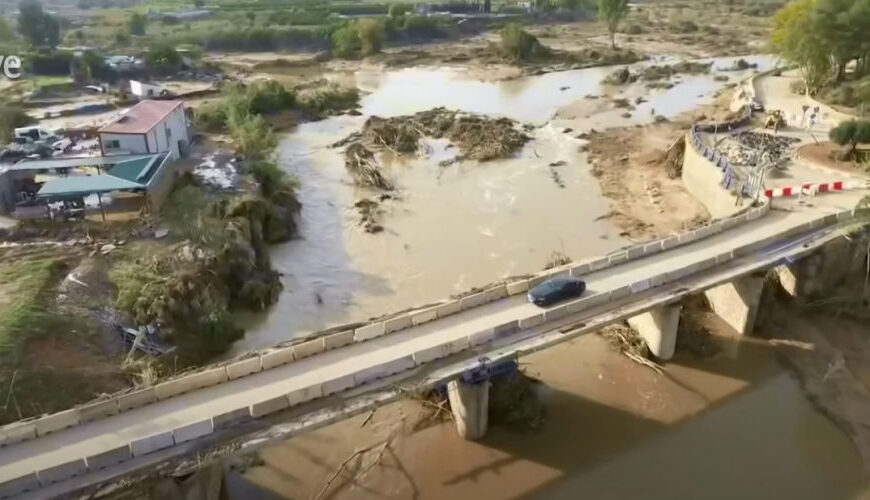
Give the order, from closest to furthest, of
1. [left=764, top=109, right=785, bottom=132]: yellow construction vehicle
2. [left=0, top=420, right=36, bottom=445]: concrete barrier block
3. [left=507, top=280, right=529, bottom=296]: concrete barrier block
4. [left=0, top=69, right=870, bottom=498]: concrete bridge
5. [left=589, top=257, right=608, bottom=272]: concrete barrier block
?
[left=0, top=69, right=870, bottom=498]: concrete bridge, [left=0, top=420, right=36, bottom=445]: concrete barrier block, [left=507, top=280, right=529, bottom=296]: concrete barrier block, [left=589, top=257, right=608, bottom=272]: concrete barrier block, [left=764, top=109, right=785, bottom=132]: yellow construction vehicle

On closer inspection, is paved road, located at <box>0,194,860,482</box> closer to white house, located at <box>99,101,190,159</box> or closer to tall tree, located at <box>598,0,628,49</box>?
white house, located at <box>99,101,190,159</box>

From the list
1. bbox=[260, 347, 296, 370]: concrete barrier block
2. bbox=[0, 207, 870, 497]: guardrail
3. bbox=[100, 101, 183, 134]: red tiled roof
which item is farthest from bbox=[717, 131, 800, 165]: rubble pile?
bbox=[100, 101, 183, 134]: red tiled roof

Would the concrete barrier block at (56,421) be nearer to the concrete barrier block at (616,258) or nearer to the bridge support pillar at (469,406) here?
the bridge support pillar at (469,406)

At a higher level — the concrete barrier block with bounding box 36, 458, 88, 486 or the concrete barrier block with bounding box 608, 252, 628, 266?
the concrete barrier block with bounding box 608, 252, 628, 266

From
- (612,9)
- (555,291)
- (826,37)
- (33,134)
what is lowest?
(555,291)

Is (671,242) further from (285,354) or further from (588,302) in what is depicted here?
(285,354)

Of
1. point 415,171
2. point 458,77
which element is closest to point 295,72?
point 458,77

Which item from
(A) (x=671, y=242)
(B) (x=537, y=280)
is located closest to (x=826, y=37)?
(A) (x=671, y=242)
